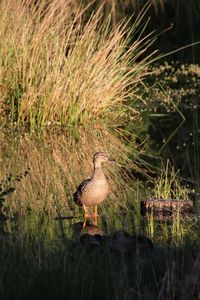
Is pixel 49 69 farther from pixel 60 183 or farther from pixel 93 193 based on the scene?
pixel 93 193

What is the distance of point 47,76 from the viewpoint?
1343 centimetres

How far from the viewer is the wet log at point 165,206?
330 inches

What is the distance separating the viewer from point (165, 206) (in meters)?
8.53

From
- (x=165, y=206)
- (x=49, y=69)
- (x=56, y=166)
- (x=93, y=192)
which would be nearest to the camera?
(x=93, y=192)

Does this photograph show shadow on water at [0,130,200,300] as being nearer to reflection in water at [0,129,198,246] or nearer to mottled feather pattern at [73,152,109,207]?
reflection in water at [0,129,198,246]

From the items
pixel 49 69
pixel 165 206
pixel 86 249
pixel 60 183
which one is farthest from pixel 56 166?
pixel 86 249

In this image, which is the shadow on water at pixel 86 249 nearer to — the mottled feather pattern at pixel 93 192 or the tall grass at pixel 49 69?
the mottled feather pattern at pixel 93 192

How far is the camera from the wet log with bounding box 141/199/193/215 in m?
8.39

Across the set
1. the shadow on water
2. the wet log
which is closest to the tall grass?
the shadow on water

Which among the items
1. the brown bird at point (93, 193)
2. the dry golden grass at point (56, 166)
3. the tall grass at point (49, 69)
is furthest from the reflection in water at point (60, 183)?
the tall grass at point (49, 69)

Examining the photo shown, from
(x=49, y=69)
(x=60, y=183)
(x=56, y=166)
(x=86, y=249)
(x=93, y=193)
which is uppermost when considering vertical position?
(x=49, y=69)

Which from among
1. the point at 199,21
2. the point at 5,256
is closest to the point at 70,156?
the point at 5,256

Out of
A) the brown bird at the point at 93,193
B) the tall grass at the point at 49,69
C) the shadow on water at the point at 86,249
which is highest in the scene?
the tall grass at the point at 49,69

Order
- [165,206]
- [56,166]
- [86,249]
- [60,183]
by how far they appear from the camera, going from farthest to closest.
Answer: [56,166], [60,183], [165,206], [86,249]
